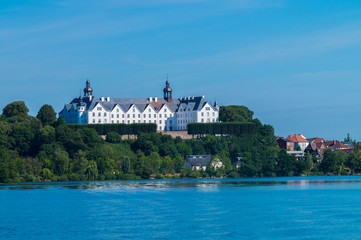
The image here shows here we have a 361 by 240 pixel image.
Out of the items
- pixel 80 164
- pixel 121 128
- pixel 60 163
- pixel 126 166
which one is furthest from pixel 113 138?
pixel 60 163

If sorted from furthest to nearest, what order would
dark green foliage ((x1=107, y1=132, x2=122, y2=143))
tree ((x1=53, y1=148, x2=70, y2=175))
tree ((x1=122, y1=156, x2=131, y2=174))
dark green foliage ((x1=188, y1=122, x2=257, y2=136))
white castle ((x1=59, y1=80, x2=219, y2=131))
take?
white castle ((x1=59, y1=80, x2=219, y2=131))
dark green foliage ((x1=188, y1=122, x2=257, y2=136))
dark green foliage ((x1=107, y1=132, x2=122, y2=143))
tree ((x1=122, y1=156, x2=131, y2=174))
tree ((x1=53, y1=148, x2=70, y2=175))

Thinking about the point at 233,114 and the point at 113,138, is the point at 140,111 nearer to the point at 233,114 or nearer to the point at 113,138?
the point at 233,114

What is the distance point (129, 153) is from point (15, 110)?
3190 cm

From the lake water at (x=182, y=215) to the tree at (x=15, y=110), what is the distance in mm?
66581

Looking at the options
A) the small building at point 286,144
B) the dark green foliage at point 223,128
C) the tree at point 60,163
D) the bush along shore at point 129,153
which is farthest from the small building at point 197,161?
the small building at point 286,144

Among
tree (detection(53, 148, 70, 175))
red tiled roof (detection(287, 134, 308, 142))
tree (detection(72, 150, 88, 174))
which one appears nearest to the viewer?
tree (detection(53, 148, 70, 175))

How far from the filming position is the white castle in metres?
136

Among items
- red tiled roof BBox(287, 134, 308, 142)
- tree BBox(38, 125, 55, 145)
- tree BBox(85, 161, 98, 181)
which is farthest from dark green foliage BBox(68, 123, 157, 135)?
red tiled roof BBox(287, 134, 308, 142)

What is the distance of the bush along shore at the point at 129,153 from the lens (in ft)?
325

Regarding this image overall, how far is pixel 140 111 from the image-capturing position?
143 m

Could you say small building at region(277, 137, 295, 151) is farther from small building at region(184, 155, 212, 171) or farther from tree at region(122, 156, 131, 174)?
tree at region(122, 156, 131, 174)

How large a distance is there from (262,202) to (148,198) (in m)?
11.3

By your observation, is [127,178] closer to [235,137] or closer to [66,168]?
[66,168]

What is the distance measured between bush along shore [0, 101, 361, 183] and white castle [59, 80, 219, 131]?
30.5 ft
